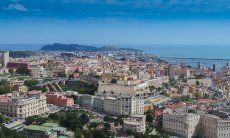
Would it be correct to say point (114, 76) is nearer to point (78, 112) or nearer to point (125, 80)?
point (125, 80)

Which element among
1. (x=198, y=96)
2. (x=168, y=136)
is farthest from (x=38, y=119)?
(x=198, y=96)

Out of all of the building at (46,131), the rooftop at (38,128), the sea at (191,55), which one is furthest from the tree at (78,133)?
the sea at (191,55)

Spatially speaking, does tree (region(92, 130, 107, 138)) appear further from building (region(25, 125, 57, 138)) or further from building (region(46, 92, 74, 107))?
building (region(46, 92, 74, 107))

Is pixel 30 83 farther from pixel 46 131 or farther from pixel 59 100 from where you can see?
pixel 46 131

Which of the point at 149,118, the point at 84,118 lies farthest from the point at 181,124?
the point at 84,118

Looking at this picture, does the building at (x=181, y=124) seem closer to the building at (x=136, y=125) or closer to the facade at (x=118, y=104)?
the building at (x=136, y=125)

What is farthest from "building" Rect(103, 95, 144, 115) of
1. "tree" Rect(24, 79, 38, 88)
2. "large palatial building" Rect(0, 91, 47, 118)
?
"tree" Rect(24, 79, 38, 88)
